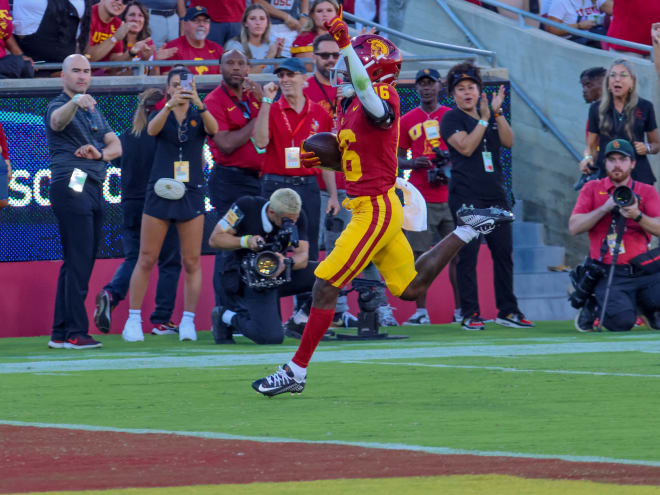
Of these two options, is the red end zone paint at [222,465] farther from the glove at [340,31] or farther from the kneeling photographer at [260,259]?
the kneeling photographer at [260,259]

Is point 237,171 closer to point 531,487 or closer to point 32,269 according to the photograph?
point 32,269

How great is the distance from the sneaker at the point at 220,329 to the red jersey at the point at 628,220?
3.79 metres

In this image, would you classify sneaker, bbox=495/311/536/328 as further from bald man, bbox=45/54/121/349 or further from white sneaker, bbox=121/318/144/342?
bald man, bbox=45/54/121/349

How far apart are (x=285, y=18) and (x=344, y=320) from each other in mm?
4669

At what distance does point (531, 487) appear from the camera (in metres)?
4.62

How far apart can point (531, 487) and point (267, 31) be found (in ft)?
38.0

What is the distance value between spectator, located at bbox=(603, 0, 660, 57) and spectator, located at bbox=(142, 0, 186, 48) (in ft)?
17.7

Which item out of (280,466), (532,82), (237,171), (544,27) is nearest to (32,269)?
(237,171)

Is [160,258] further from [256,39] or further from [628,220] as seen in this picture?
[628,220]

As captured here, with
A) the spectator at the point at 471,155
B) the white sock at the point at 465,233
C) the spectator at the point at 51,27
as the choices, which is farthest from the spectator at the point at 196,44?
the white sock at the point at 465,233

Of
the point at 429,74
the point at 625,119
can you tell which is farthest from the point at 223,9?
the point at 625,119

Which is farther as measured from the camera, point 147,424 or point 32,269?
point 32,269

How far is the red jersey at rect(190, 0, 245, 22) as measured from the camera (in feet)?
54.0

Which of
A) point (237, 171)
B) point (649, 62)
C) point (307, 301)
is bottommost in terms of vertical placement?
point (307, 301)
